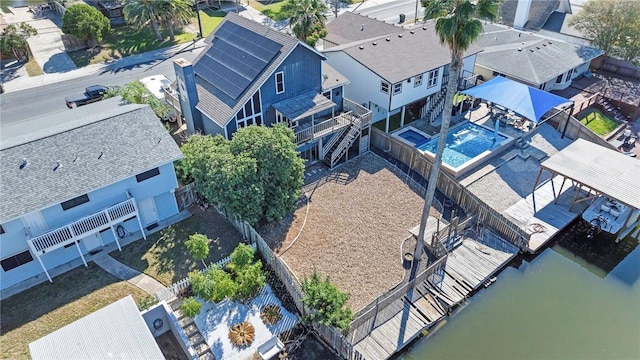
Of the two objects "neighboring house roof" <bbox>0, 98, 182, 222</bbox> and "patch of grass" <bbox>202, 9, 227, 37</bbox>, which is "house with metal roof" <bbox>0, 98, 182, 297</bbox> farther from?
"patch of grass" <bbox>202, 9, 227, 37</bbox>

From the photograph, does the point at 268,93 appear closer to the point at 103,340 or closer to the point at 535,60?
the point at 103,340

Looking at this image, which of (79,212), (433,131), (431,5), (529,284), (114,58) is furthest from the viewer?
(114,58)

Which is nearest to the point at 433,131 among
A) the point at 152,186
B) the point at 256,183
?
the point at 256,183

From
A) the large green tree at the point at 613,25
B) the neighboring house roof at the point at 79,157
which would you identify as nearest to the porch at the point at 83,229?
the neighboring house roof at the point at 79,157

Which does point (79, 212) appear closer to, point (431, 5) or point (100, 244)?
point (100, 244)

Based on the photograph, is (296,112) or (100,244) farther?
(296,112)

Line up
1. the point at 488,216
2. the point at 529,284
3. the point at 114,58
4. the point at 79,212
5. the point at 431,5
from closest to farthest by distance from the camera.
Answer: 1. the point at 431,5
2. the point at 79,212
3. the point at 529,284
4. the point at 488,216
5. the point at 114,58

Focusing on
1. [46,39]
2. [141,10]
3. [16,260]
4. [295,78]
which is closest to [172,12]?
[141,10]

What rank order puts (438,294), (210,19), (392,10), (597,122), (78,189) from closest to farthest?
(78,189) < (438,294) < (597,122) < (210,19) < (392,10)
